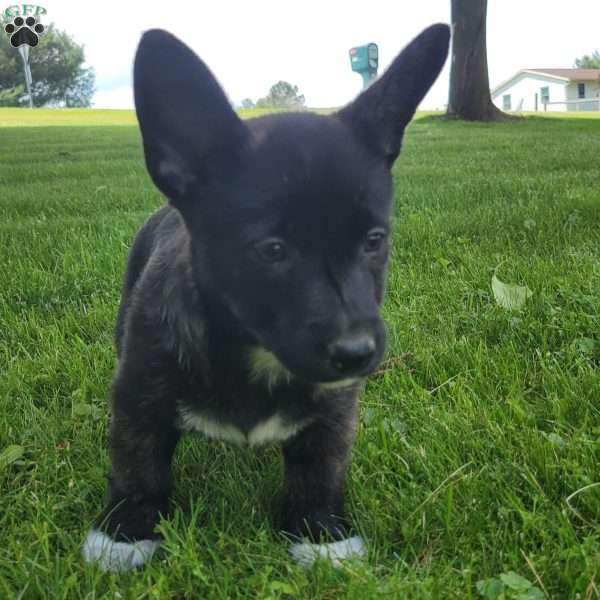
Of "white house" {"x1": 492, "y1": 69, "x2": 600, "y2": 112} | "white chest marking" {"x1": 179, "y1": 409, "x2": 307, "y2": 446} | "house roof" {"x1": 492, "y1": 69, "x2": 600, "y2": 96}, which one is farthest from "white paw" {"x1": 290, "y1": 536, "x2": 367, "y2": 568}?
"house roof" {"x1": 492, "y1": 69, "x2": 600, "y2": 96}

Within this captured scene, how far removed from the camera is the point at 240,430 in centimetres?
202

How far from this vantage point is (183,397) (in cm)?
199

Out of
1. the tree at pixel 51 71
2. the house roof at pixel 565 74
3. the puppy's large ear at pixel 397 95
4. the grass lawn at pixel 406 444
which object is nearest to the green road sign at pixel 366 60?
the grass lawn at pixel 406 444

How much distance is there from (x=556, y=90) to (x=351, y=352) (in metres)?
70.5

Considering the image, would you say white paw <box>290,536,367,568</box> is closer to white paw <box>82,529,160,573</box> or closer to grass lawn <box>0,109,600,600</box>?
grass lawn <box>0,109,600,600</box>

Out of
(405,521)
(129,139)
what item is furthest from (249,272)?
(129,139)

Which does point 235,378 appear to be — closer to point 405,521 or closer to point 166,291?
point 166,291

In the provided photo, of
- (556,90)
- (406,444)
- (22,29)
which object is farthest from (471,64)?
(556,90)

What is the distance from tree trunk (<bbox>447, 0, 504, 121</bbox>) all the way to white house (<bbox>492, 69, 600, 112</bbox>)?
153 ft

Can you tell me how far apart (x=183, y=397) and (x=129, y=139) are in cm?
1457

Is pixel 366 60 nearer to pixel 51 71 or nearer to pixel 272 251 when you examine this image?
pixel 272 251

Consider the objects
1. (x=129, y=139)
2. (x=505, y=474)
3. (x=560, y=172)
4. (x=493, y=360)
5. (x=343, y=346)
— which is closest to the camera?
(x=343, y=346)

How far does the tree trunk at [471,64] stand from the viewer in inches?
723

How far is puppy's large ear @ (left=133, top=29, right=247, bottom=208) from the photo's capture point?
1897 mm
